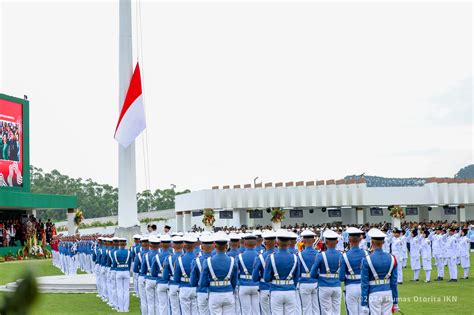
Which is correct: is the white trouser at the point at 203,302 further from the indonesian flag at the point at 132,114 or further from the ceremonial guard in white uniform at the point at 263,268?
the indonesian flag at the point at 132,114

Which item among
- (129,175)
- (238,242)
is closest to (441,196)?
(129,175)

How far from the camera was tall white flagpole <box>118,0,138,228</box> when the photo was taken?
27.5 metres

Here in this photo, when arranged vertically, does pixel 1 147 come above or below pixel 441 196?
above

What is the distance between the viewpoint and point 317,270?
38.8ft

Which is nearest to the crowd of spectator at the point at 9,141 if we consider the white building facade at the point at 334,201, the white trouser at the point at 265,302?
the white building facade at the point at 334,201

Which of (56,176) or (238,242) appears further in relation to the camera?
(56,176)

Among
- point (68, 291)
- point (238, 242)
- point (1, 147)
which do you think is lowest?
point (68, 291)

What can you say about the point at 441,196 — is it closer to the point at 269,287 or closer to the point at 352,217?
the point at 352,217

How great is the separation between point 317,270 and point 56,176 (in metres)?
99.9

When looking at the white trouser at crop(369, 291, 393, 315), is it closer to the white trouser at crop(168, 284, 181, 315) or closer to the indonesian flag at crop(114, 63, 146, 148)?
the white trouser at crop(168, 284, 181, 315)

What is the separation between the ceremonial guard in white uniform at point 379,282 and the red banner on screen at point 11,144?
3853cm

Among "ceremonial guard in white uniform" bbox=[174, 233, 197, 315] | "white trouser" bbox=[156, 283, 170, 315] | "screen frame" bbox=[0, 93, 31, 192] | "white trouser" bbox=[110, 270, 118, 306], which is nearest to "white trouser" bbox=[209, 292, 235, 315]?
"ceremonial guard in white uniform" bbox=[174, 233, 197, 315]

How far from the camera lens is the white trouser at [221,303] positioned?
36.6 ft

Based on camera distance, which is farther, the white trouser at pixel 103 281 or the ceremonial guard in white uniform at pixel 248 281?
the white trouser at pixel 103 281
